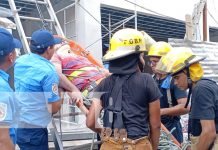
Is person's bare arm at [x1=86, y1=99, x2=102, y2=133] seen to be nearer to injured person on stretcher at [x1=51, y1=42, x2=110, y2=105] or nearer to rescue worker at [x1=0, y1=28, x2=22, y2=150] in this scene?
injured person on stretcher at [x1=51, y1=42, x2=110, y2=105]

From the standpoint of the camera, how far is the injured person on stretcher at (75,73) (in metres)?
3.20

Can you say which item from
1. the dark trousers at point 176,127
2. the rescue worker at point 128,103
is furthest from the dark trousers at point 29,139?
the dark trousers at point 176,127

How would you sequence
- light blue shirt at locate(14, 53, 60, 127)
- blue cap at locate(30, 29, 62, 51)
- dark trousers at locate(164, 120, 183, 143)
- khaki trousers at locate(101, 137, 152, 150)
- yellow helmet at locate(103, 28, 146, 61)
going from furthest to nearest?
dark trousers at locate(164, 120, 183, 143) < blue cap at locate(30, 29, 62, 51) < light blue shirt at locate(14, 53, 60, 127) < yellow helmet at locate(103, 28, 146, 61) < khaki trousers at locate(101, 137, 152, 150)

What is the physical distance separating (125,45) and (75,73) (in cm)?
85

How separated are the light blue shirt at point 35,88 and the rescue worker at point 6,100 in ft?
1.91

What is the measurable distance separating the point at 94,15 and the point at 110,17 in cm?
143

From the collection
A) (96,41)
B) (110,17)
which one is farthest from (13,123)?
(110,17)

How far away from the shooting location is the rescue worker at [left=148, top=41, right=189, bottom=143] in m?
3.57

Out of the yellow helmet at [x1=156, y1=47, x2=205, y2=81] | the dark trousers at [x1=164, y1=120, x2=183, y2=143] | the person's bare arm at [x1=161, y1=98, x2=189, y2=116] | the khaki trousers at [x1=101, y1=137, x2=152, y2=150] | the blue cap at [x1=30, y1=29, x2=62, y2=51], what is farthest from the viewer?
the dark trousers at [x1=164, y1=120, x2=183, y2=143]

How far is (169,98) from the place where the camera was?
3.68 metres

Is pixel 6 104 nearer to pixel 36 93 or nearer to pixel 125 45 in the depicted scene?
pixel 36 93

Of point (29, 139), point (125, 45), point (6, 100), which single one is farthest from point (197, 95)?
point (29, 139)

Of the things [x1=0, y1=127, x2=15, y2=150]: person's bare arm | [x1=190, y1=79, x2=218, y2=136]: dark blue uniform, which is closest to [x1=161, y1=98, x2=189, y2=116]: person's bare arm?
[x1=190, y1=79, x2=218, y2=136]: dark blue uniform

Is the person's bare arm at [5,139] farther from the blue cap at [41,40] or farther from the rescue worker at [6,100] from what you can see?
the blue cap at [41,40]
